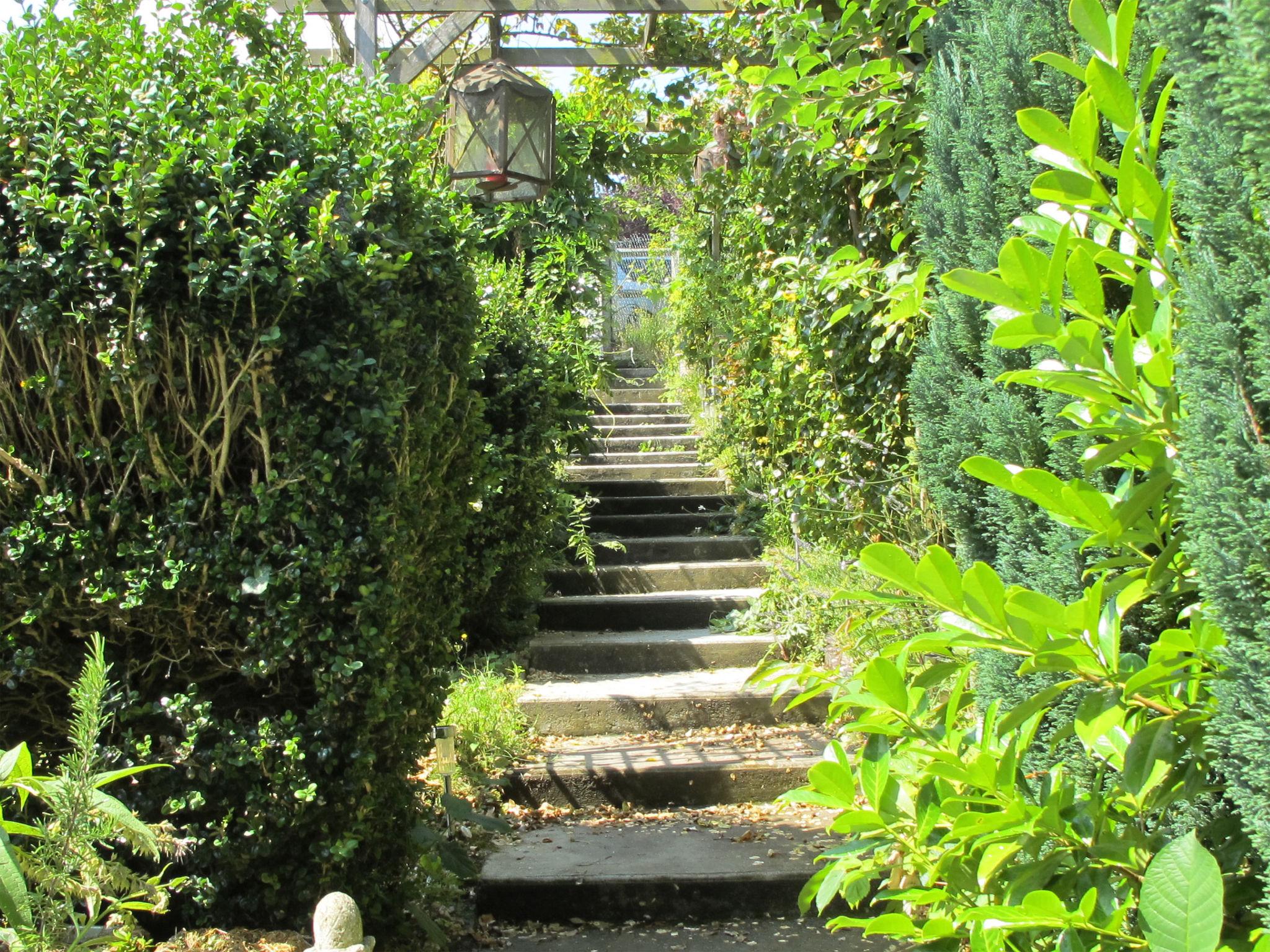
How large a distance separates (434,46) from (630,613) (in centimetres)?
298

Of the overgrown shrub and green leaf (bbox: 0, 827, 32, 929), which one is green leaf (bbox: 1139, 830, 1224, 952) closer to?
green leaf (bbox: 0, 827, 32, 929)

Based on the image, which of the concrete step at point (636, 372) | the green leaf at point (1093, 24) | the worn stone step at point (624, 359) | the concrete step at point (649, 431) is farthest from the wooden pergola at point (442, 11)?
the worn stone step at point (624, 359)

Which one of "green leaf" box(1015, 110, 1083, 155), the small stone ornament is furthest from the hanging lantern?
"green leaf" box(1015, 110, 1083, 155)

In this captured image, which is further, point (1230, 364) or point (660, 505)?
point (660, 505)

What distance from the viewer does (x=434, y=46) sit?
465 centimetres

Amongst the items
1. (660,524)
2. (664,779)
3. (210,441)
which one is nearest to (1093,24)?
(210,441)

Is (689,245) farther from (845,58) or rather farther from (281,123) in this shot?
(281,123)

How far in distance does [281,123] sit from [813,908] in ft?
8.38

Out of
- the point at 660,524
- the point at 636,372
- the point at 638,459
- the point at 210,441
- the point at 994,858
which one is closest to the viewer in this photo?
the point at 994,858

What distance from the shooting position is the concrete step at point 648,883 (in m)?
2.99

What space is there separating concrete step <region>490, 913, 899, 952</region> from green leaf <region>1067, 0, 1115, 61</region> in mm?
2292

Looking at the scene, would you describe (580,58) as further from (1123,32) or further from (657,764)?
(1123,32)

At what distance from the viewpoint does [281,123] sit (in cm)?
230

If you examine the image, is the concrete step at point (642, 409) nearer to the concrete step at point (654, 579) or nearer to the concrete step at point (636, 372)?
the concrete step at point (636, 372)
